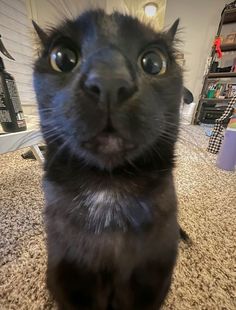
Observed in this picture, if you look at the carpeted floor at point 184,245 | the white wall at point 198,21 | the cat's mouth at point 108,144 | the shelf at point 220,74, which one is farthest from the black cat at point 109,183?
the shelf at point 220,74

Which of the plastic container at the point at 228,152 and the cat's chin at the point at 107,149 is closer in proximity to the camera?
the cat's chin at the point at 107,149

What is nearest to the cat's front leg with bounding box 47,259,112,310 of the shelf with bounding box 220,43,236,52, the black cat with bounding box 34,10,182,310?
the black cat with bounding box 34,10,182,310

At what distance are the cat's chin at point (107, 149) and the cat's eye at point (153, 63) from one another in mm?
130

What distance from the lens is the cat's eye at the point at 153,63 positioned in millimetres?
292

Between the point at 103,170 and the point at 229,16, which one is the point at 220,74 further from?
the point at 103,170

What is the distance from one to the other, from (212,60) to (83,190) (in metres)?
2.96

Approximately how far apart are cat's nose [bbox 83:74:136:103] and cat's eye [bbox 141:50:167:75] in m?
0.10

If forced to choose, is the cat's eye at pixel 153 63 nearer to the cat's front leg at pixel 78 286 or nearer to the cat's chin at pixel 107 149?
the cat's chin at pixel 107 149

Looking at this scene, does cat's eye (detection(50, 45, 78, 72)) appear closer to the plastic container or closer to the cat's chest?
the cat's chest

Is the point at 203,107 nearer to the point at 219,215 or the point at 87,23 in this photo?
the point at 219,215

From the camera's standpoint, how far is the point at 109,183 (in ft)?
1.00

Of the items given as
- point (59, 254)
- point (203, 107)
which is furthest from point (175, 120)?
point (203, 107)

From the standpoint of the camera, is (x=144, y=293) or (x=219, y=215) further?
(x=219, y=215)

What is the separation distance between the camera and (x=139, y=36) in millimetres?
287
